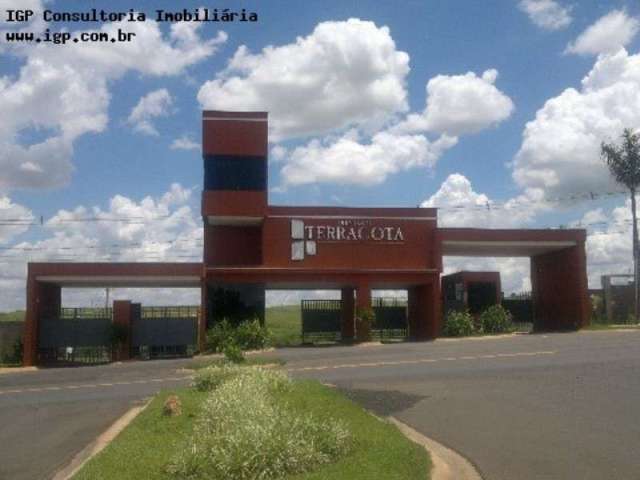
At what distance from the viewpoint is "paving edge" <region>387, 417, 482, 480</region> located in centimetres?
799

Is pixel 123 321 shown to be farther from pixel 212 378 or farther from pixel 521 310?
pixel 521 310

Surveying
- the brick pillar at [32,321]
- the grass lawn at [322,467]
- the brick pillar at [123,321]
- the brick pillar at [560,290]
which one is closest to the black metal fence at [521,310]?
the brick pillar at [560,290]

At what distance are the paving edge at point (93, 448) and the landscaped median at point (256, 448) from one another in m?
0.31

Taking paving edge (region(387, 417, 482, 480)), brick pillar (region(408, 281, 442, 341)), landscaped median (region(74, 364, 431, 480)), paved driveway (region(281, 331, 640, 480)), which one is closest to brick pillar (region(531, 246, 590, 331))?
brick pillar (region(408, 281, 442, 341))

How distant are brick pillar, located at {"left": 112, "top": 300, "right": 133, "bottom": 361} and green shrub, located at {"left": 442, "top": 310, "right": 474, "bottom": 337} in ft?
50.9

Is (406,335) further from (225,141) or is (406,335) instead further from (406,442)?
(406,442)

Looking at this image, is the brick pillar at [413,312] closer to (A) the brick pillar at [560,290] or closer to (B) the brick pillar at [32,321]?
(A) the brick pillar at [560,290]

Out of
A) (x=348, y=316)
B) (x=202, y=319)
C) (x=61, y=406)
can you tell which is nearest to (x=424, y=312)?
(x=348, y=316)

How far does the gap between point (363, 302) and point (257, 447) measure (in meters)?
26.7

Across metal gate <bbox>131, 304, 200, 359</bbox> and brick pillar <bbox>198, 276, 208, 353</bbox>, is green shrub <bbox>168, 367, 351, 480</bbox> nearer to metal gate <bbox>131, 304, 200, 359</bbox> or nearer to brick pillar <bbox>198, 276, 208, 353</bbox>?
brick pillar <bbox>198, 276, 208, 353</bbox>

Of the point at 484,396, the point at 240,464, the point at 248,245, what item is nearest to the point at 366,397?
the point at 484,396

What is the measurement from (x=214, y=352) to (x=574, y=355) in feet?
55.3

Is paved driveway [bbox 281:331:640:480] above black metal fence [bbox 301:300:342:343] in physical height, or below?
below

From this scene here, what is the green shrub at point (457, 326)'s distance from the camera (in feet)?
113
